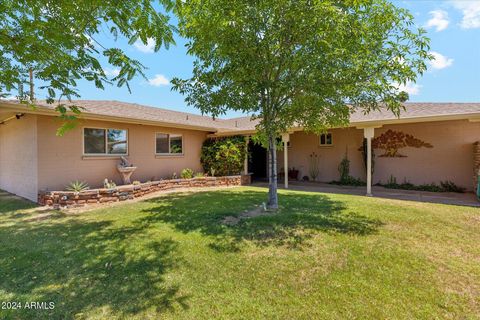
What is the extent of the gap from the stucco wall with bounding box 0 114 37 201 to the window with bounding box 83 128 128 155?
148 centimetres

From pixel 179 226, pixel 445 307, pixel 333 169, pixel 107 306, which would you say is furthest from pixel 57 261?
pixel 333 169

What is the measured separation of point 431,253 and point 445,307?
1490 mm

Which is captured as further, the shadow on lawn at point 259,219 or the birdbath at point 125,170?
the birdbath at point 125,170

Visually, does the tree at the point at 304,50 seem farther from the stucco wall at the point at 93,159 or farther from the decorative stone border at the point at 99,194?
the stucco wall at the point at 93,159

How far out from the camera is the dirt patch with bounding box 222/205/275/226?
571 cm

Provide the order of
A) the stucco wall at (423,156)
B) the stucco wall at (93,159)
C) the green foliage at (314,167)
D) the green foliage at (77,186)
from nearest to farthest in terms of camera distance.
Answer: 1. the green foliage at (77,186)
2. the stucco wall at (93,159)
3. the stucco wall at (423,156)
4. the green foliage at (314,167)

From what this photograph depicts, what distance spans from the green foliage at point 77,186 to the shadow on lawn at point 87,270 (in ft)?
8.58

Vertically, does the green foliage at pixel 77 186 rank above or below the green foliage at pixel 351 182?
above

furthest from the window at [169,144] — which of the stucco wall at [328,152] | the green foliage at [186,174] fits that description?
the stucco wall at [328,152]

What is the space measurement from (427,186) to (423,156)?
1.27 m

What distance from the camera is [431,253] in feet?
12.7

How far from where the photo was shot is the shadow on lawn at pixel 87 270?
109 inches

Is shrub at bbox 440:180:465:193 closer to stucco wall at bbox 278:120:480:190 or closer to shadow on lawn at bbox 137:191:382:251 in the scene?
stucco wall at bbox 278:120:480:190

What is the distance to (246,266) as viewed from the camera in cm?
359
